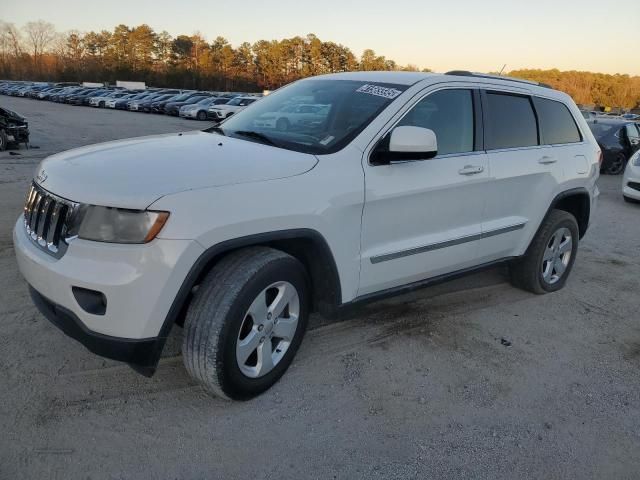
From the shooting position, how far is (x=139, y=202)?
7.61 ft

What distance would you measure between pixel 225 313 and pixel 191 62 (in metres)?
99.3

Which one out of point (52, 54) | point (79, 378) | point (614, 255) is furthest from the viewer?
point (52, 54)

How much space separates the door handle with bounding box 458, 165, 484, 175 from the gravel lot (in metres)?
1.19

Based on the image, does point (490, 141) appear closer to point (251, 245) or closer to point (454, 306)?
point (454, 306)

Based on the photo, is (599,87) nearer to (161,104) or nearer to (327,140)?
(161,104)

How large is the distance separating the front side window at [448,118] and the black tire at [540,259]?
1.30 meters

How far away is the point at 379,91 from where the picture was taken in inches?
136

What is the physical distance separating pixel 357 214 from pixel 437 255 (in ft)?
2.79

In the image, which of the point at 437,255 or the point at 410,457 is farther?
the point at 437,255

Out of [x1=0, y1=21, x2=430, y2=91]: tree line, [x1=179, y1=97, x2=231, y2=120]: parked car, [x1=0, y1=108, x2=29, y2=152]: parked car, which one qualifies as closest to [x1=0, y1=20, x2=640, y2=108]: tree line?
[x1=0, y1=21, x2=430, y2=91]: tree line

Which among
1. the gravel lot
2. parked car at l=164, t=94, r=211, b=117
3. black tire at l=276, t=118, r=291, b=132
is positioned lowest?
parked car at l=164, t=94, r=211, b=117

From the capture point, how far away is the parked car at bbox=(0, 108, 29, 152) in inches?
490

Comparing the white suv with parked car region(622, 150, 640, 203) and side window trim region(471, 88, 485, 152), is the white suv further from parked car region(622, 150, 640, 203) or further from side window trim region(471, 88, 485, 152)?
parked car region(622, 150, 640, 203)

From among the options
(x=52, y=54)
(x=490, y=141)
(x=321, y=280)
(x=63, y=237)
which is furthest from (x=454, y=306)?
(x=52, y=54)
